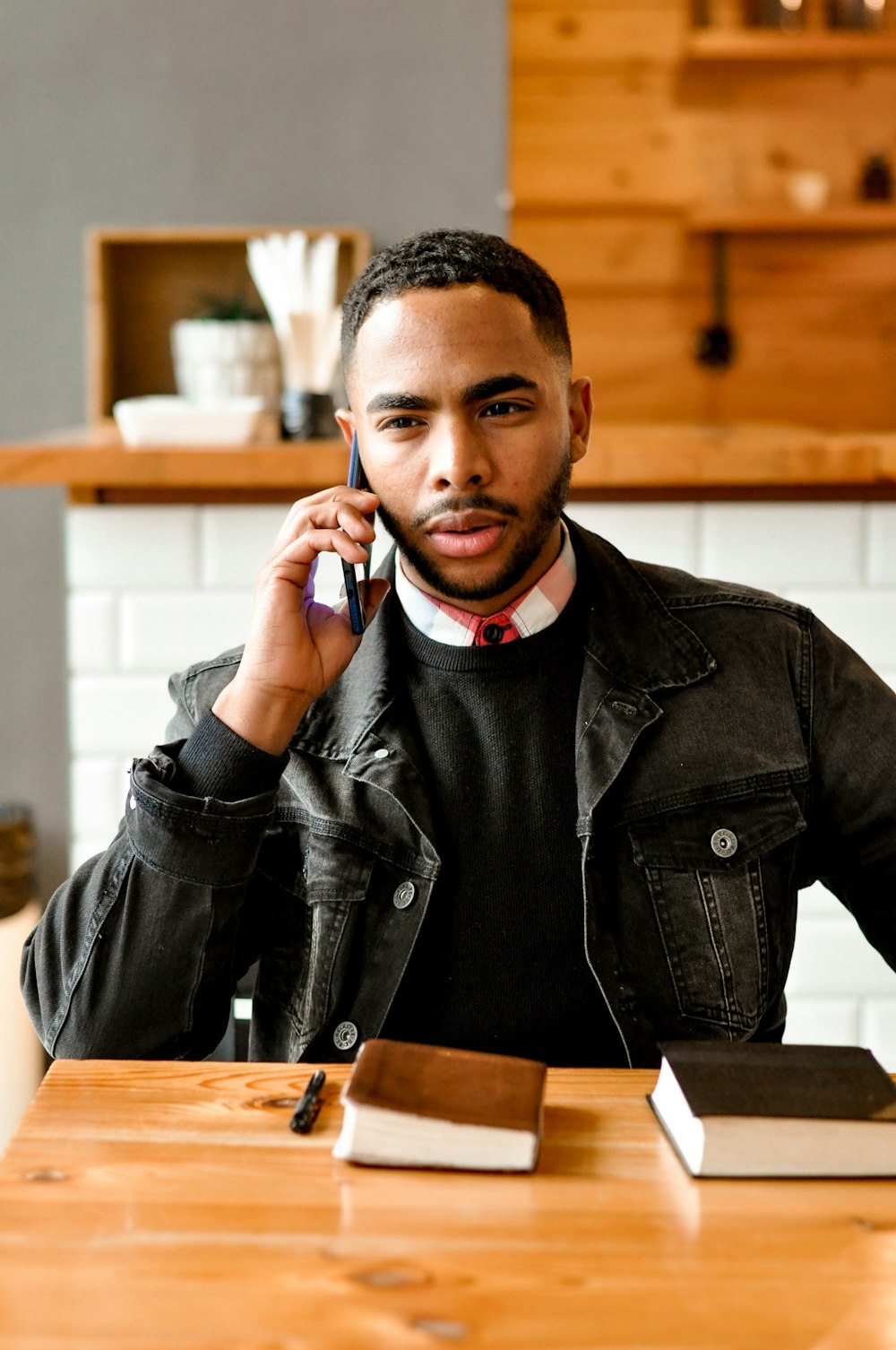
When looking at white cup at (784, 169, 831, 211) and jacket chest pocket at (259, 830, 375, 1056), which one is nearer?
jacket chest pocket at (259, 830, 375, 1056)

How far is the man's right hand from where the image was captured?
1219mm

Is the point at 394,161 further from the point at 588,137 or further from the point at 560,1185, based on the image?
the point at 560,1185

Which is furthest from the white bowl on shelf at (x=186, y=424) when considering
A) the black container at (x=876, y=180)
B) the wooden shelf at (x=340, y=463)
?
the black container at (x=876, y=180)

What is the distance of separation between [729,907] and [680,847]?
0.22 feet

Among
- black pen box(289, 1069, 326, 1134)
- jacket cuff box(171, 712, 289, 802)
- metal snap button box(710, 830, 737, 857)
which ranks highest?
jacket cuff box(171, 712, 289, 802)

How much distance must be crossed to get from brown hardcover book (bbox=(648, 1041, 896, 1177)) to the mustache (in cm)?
54

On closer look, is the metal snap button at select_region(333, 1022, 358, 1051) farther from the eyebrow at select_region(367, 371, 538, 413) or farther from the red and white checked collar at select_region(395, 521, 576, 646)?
the eyebrow at select_region(367, 371, 538, 413)

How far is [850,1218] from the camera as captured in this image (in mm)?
805

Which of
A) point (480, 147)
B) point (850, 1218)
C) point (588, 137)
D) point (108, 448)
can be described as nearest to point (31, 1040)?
point (108, 448)

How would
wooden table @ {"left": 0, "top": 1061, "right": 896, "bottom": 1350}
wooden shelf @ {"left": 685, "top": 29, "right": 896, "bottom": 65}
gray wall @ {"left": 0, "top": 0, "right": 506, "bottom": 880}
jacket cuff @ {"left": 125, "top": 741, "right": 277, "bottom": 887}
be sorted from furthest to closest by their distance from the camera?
wooden shelf @ {"left": 685, "top": 29, "right": 896, "bottom": 65}
gray wall @ {"left": 0, "top": 0, "right": 506, "bottom": 880}
jacket cuff @ {"left": 125, "top": 741, "right": 277, "bottom": 887}
wooden table @ {"left": 0, "top": 1061, "right": 896, "bottom": 1350}

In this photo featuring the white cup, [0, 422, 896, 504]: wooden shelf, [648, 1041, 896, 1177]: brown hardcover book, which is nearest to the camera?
[648, 1041, 896, 1177]: brown hardcover book

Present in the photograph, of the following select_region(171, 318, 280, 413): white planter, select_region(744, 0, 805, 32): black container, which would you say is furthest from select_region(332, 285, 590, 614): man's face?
select_region(744, 0, 805, 32): black container

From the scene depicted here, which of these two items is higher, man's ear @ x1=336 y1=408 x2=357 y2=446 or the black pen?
man's ear @ x1=336 y1=408 x2=357 y2=446

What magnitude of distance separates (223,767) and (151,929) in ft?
0.48
